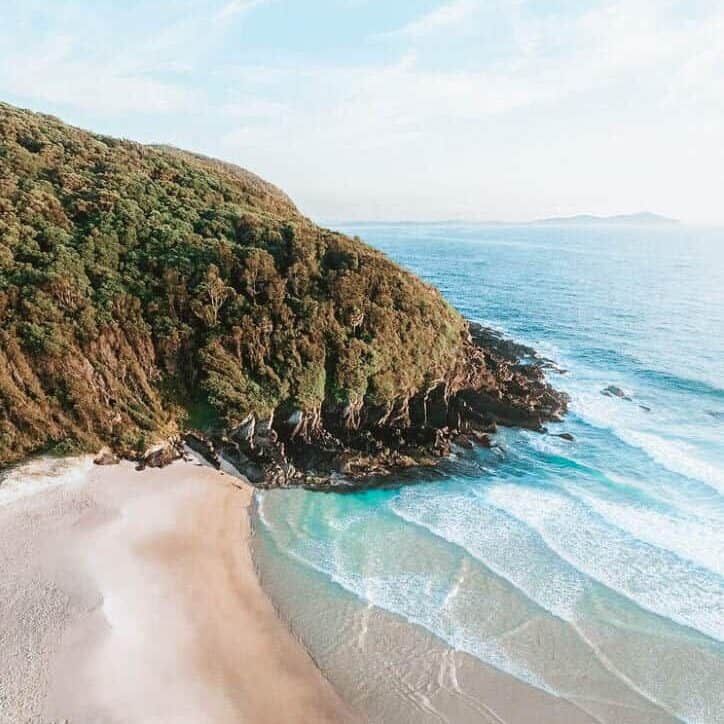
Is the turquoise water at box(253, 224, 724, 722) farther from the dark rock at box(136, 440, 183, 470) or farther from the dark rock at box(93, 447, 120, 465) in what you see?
the dark rock at box(93, 447, 120, 465)

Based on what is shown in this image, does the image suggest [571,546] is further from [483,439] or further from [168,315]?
[168,315]

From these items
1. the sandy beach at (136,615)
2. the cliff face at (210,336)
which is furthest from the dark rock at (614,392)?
the sandy beach at (136,615)

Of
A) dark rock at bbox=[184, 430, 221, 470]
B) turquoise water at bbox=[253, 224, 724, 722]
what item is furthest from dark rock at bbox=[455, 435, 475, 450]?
dark rock at bbox=[184, 430, 221, 470]

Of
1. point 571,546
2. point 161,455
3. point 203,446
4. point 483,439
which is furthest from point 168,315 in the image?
point 571,546

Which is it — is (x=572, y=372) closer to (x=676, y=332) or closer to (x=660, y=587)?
(x=676, y=332)

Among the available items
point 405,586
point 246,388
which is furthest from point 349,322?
point 405,586

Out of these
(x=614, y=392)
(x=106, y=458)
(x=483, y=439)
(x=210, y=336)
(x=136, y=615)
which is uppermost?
(x=210, y=336)
